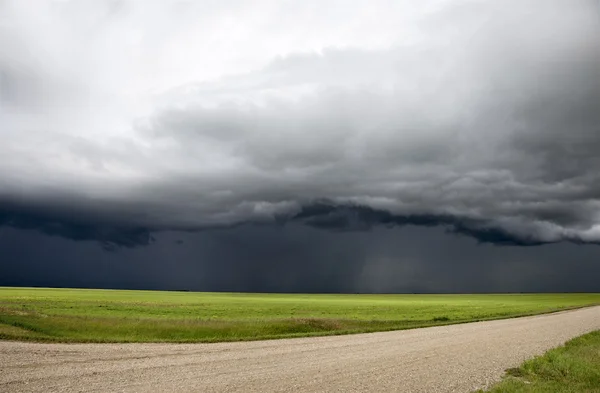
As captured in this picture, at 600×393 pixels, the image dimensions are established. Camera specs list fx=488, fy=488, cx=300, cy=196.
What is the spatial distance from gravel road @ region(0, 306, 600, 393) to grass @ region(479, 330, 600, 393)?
3.68ft

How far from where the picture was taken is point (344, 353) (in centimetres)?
2892

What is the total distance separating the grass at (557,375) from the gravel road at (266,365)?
1.12 metres

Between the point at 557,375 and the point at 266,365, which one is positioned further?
the point at 266,365

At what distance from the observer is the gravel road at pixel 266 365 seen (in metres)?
18.8

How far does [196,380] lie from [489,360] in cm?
1696

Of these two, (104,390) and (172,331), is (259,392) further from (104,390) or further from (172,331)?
(172,331)

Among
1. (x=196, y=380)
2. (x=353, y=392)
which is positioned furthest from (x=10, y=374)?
(x=353, y=392)

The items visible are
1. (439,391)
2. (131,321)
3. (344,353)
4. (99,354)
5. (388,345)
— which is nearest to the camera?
(439,391)

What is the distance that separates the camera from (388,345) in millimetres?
33469

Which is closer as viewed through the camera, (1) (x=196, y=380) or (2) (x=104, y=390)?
(2) (x=104, y=390)

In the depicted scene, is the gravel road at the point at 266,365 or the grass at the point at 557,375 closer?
the gravel road at the point at 266,365

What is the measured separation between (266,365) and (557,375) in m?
13.3

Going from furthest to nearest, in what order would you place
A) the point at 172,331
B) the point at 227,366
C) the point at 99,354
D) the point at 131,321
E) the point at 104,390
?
1. the point at 131,321
2. the point at 172,331
3. the point at 99,354
4. the point at 227,366
5. the point at 104,390

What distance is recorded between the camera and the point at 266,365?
23.9 m
